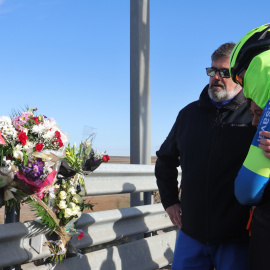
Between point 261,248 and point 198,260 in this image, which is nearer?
point 261,248

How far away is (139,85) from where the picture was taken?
5.62m

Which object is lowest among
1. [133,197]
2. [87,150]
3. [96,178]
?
[133,197]

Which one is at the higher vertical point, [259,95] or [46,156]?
[259,95]

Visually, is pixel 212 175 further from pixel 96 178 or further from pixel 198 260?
pixel 96 178

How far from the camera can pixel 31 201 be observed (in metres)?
3.33

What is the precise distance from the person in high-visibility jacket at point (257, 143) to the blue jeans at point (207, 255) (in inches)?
32.9

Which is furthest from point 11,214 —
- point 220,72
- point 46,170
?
point 220,72

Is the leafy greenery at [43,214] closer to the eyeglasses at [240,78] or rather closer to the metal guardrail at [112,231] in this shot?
the metal guardrail at [112,231]

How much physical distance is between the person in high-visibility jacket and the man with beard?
78 cm

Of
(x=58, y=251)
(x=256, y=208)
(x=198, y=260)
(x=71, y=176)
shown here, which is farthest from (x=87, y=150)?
(x=256, y=208)

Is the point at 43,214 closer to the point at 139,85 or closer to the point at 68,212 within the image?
the point at 68,212

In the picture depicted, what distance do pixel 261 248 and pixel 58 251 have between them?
5.59 feet

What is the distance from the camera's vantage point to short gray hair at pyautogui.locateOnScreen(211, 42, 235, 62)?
360cm

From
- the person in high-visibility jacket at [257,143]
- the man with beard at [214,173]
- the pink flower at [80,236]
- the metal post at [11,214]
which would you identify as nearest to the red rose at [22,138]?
the metal post at [11,214]
